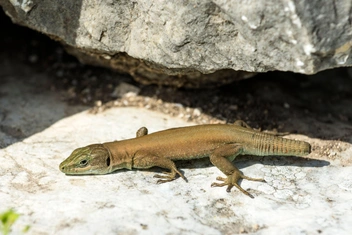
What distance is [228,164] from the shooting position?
492cm

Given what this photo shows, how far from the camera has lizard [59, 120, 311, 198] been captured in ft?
16.2

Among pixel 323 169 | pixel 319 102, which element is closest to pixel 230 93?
pixel 319 102

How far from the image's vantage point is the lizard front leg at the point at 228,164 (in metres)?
4.79

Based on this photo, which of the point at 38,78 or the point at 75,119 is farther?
the point at 38,78

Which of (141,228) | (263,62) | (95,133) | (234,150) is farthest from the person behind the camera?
(95,133)

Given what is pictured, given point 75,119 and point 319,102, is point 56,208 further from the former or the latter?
point 319,102

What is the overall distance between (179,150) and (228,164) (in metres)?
0.55

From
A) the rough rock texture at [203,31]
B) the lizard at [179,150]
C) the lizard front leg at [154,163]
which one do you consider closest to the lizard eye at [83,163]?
the lizard at [179,150]

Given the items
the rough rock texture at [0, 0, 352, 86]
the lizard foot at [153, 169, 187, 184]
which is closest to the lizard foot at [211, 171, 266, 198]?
the lizard foot at [153, 169, 187, 184]

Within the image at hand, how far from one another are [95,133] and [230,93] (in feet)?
6.35

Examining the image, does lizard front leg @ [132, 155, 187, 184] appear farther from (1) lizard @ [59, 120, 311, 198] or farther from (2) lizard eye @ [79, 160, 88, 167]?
(2) lizard eye @ [79, 160, 88, 167]

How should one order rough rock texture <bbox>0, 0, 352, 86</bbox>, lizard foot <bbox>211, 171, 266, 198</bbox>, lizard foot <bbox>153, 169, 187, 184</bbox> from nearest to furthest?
rough rock texture <bbox>0, 0, 352, 86</bbox> < lizard foot <bbox>211, 171, 266, 198</bbox> < lizard foot <bbox>153, 169, 187, 184</bbox>

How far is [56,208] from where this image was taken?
4.39 meters

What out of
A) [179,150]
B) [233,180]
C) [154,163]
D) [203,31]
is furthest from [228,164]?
[203,31]
